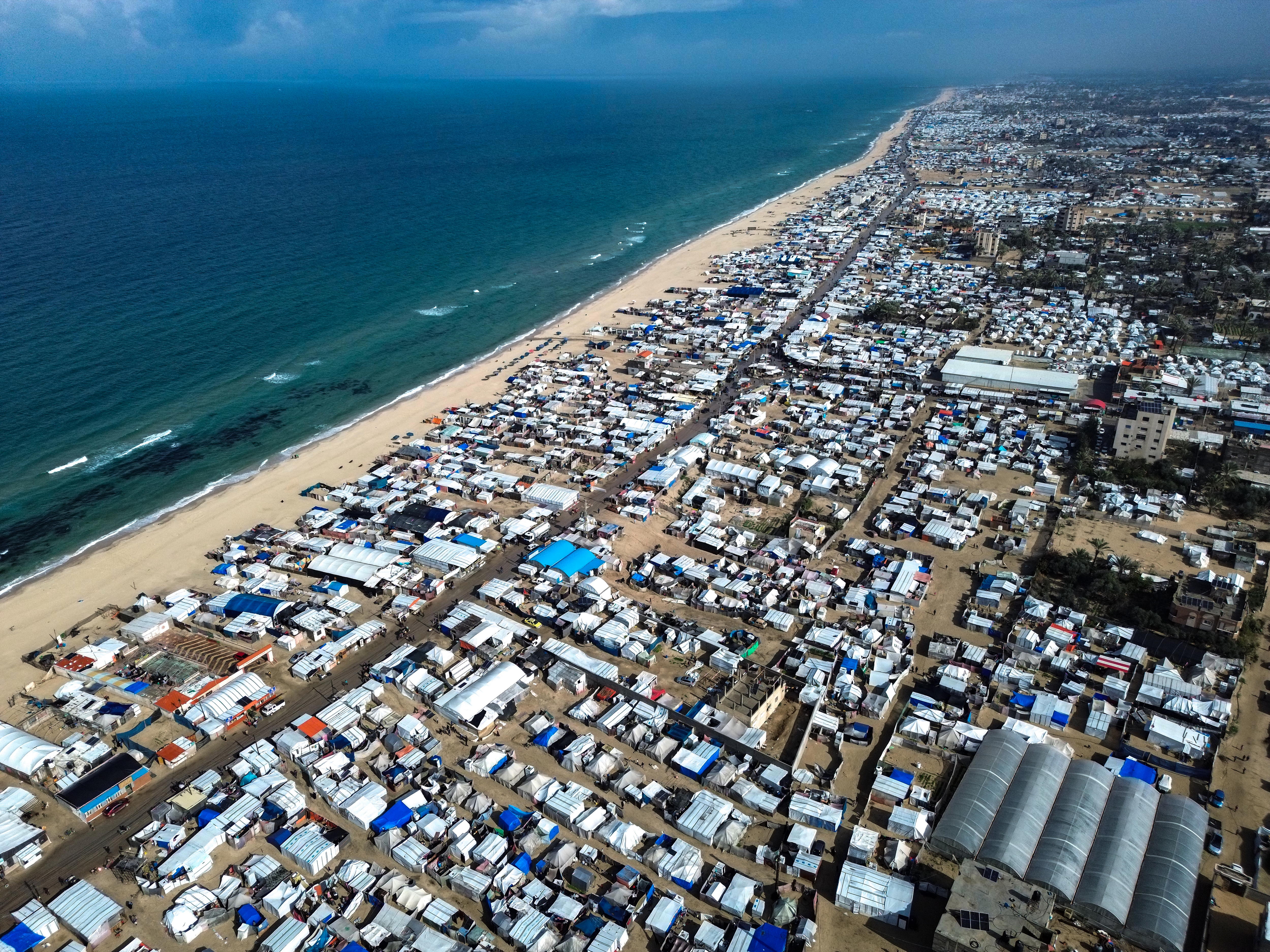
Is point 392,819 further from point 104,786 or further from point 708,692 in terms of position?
point 708,692

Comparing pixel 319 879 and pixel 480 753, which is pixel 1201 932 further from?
pixel 319 879

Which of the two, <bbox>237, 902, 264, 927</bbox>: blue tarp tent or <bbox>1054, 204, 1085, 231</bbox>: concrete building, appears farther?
<bbox>1054, 204, 1085, 231</bbox>: concrete building

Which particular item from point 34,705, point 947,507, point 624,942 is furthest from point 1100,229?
point 34,705

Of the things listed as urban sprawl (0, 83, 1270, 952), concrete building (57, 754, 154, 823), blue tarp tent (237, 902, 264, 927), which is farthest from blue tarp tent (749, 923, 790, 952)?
concrete building (57, 754, 154, 823)

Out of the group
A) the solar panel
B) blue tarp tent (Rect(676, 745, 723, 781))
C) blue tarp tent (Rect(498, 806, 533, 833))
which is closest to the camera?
the solar panel

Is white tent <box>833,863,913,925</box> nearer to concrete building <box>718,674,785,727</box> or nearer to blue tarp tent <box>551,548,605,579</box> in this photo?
concrete building <box>718,674,785,727</box>
